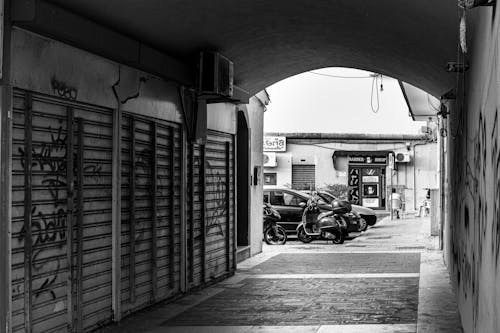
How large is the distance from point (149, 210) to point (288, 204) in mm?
13597

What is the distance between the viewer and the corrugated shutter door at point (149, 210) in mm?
9078

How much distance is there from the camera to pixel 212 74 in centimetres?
1097

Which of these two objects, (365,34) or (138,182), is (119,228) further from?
(365,34)

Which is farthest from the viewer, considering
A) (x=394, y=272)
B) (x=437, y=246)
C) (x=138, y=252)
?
(x=437, y=246)

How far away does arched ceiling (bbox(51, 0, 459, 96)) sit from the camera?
7.98m

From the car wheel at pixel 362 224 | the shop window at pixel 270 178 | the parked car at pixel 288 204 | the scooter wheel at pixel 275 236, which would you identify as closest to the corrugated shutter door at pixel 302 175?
the shop window at pixel 270 178

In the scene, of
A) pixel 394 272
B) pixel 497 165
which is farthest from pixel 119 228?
pixel 394 272

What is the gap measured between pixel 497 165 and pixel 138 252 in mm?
5758

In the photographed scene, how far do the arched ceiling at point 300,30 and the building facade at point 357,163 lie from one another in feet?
83.7

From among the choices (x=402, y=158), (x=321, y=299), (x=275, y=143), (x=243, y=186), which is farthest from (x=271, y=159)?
(x=321, y=299)

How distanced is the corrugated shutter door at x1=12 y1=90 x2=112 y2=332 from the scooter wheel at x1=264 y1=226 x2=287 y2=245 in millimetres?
12037

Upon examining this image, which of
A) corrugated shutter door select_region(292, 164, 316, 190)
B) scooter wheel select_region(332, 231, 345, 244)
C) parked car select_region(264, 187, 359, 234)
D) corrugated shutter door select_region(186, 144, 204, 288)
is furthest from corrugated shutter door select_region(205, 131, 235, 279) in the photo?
corrugated shutter door select_region(292, 164, 316, 190)

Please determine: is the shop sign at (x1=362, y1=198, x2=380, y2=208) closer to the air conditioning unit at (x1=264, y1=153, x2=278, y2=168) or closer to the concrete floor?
the air conditioning unit at (x1=264, y1=153, x2=278, y2=168)

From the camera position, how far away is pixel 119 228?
868 cm
